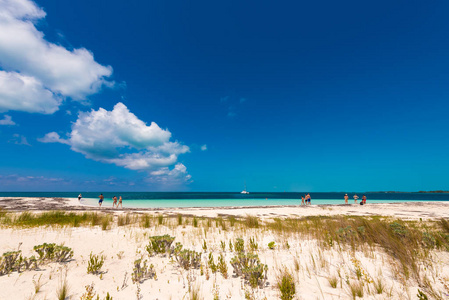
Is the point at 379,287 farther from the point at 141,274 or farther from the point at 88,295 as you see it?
the point at 88,295

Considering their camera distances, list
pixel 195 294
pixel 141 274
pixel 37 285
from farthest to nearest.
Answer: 1. pixel 141 274
2. pixel 37 285
3. pixel 195 294

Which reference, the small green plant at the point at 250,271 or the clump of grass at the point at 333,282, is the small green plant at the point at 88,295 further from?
the clump of grass at the point at 333,282

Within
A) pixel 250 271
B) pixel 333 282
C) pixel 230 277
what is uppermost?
pixel 250 271

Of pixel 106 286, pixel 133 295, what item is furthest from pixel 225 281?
pixel 106 286

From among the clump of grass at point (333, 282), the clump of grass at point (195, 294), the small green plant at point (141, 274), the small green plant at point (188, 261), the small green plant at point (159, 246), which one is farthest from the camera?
the small green plant at point (159, 246)

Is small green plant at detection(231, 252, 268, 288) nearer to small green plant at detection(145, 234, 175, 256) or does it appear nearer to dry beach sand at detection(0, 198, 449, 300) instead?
dry beach sand at detection(0, 198, 449, 300)

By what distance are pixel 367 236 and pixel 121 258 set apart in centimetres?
796

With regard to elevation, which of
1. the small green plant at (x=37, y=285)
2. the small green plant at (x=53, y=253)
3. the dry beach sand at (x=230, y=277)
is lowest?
the dry beach sand at (x=230, y=277)

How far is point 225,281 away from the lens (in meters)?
3.89

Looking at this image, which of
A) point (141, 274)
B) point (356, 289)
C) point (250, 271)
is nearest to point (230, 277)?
point (250, 271)

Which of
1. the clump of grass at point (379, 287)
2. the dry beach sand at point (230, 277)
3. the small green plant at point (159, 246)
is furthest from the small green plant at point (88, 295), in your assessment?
the clump of grass at point (379, 287)

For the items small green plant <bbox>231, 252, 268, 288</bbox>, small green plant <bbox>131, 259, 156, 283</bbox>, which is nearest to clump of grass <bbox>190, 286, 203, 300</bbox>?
small green plant <bbox>231, 252, 268, 288</bbox>

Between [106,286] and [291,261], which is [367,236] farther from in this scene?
[106,286]

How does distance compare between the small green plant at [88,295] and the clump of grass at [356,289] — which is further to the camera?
the clump of grass at [356,289]
